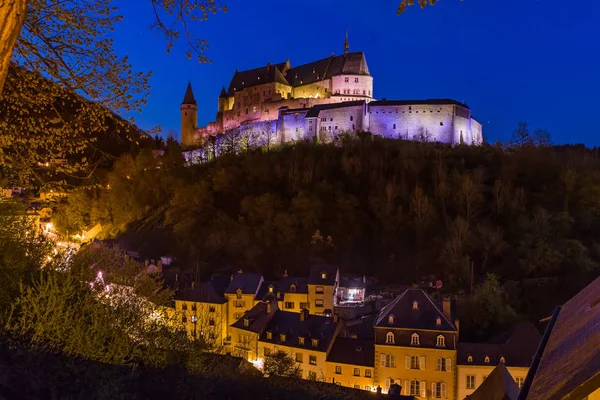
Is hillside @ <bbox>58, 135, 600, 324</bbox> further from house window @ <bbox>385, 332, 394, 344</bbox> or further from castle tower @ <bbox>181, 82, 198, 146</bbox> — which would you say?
castle tower @ <bbox>181, 82, 198, 146</bbox>

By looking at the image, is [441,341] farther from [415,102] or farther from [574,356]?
[415,102]

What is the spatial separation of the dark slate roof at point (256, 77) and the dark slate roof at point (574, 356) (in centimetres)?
6686

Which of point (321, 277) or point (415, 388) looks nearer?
point (415, 388)

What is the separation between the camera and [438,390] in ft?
68.9

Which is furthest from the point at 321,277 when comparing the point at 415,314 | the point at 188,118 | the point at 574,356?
the point at 188,118

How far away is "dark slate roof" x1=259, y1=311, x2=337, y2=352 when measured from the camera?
2269 centimetres

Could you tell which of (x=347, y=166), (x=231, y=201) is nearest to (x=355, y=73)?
(x=347, y=166)

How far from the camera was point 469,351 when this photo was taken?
70.6 feet

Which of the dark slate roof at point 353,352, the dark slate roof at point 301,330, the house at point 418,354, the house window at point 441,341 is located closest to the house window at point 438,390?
the house at point 418,354

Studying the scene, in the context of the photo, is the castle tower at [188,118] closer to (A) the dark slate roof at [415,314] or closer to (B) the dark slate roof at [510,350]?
(A) the dark slate roof at [415,314]

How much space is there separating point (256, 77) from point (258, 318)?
177ft

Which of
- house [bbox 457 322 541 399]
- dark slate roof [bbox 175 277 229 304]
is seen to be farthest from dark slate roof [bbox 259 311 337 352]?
house [bbox 457 322 541 399]

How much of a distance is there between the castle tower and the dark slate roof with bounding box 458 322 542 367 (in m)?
62.5

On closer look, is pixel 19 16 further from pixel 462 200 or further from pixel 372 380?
pixel 462 200
